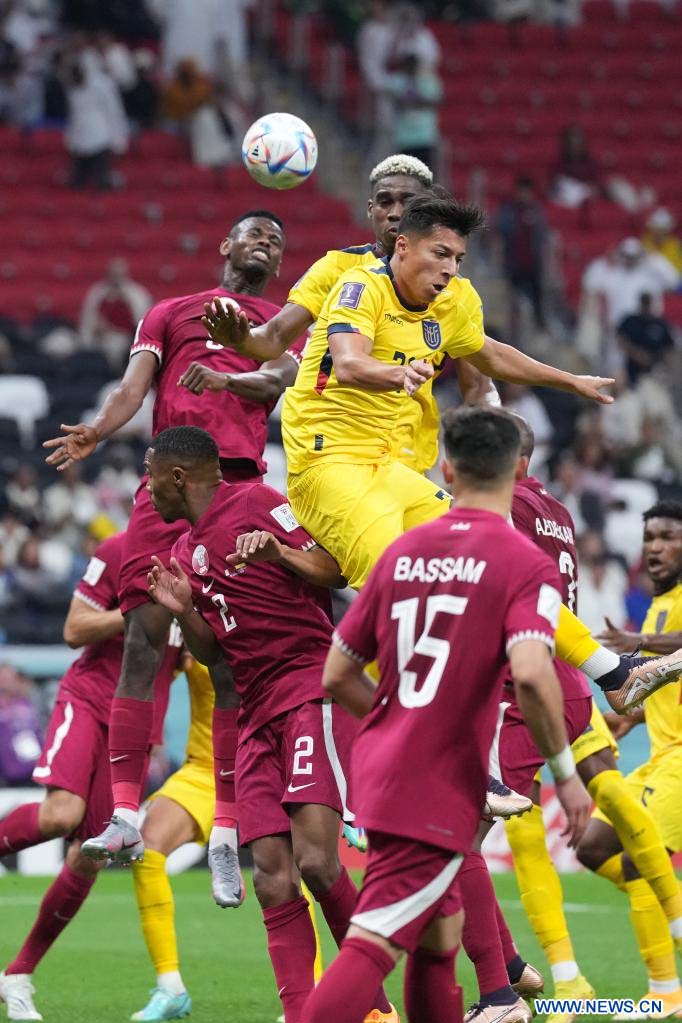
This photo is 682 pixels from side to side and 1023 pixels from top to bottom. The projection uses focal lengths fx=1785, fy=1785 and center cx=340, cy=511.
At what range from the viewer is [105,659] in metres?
8.78

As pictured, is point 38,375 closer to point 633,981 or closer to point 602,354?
point 602,354

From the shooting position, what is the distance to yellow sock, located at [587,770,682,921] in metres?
7.85

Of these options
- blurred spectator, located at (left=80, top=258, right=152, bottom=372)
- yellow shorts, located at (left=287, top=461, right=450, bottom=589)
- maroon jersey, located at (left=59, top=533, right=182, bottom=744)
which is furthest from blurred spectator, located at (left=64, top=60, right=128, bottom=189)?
yellow shorts, located at (left=287, top=461, right=450, bottom=589)

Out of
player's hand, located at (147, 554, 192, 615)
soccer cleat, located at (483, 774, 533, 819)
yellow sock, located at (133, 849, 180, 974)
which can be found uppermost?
player's hand, located at (147, 554, 192, 615)

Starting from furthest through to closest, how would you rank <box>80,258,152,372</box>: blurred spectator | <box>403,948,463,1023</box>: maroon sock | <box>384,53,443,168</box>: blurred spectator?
<box>384,53,443,168</box>: blurred spectator
<box>80,258,152,372</box>: blurred spectator
<box>403,948,463,1023</box>: maroon sock

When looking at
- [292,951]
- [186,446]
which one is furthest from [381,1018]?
[186,446]

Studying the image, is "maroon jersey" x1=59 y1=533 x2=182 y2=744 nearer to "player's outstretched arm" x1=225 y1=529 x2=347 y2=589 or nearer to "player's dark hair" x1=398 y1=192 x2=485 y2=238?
"player's outstretched arm" x1=225 y1=529 x2=347 y2=589

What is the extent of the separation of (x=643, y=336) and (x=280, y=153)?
38.1ft

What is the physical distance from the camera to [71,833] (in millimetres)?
8625

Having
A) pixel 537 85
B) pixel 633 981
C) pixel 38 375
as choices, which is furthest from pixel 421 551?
pixel 537 85

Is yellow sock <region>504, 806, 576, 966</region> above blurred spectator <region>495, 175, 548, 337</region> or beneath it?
beneath

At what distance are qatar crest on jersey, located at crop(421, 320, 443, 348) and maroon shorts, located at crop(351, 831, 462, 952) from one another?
95.4 inches

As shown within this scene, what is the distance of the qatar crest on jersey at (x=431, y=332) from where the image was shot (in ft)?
23.1

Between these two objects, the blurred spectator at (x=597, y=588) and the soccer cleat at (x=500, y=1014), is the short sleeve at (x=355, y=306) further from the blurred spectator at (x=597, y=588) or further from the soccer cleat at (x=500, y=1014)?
the blurred spectator at (x=597, y=588)
